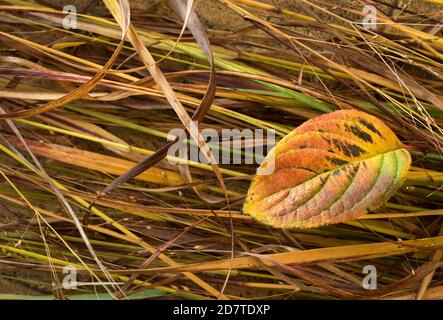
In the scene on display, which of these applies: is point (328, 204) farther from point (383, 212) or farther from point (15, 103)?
point (15, 103)

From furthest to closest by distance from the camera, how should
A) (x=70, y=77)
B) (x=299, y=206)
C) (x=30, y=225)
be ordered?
(x=30, y=225) < (x=70, y=77) < (x=299, y=206)

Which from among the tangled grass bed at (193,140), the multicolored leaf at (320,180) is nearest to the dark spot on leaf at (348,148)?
the multicolored leaf at (320,180)

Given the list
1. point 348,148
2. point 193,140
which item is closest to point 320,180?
point 348,148

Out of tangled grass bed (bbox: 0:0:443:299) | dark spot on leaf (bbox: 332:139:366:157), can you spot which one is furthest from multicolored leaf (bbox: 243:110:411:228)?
tangled grass bed (bbox: 0:0:443:299)

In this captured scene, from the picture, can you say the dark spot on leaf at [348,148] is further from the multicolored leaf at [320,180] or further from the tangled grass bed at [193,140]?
the tangled grass bed at [193,140]

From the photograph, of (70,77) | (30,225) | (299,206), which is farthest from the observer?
(30,225)

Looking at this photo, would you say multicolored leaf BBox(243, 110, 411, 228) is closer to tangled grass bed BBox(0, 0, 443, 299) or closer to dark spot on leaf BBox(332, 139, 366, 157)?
dark spot on leaf BBox(332, 139, 366, 157)
